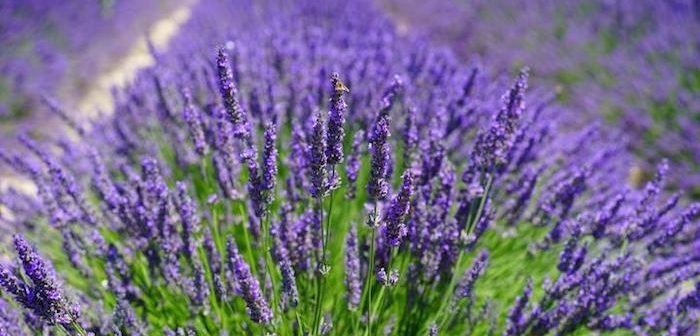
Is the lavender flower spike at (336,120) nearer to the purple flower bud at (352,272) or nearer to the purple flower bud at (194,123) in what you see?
the purple flower bud at (352,272)

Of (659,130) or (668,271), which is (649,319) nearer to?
(668,271)

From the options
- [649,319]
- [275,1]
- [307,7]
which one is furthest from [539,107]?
[275,1]

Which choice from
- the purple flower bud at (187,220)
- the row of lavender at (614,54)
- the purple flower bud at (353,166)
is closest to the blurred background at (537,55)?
the row of lavender at (614,54)

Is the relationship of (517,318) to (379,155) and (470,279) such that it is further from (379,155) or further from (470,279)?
(379,155)

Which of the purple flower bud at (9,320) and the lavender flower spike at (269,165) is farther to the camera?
the purple flower bud at (9,320)

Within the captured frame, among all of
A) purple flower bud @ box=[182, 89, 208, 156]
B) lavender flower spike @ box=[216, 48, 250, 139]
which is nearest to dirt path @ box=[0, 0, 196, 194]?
purple flower bud @ box=[182, 89, 208, 156]

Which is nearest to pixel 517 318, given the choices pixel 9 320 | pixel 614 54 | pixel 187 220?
pixel 187 220
